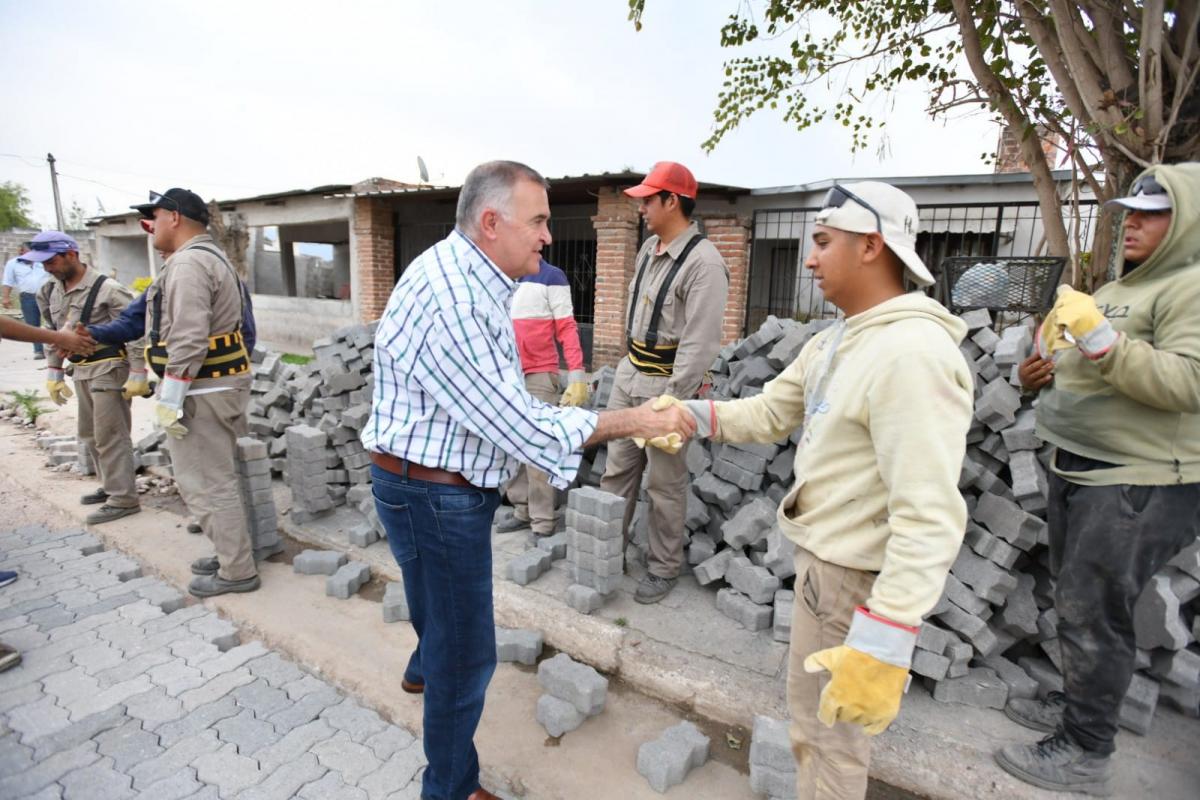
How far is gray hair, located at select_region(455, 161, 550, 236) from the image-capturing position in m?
2.05

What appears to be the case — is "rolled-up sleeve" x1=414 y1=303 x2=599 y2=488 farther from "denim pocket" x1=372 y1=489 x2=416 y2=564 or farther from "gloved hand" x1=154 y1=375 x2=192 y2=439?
"gloved hand" x1=154 y1=375 x2=192 y2=439

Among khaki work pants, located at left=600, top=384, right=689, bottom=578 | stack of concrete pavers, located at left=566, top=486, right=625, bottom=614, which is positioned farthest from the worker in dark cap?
khaki work pants, located at left=600, top=384, right=689, bottom=578

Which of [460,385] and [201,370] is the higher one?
[460,385]

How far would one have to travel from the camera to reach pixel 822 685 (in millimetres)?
1857

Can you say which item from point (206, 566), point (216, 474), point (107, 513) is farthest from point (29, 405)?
point (216, 474)

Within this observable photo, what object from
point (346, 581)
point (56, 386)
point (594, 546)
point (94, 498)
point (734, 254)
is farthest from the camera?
point (734, 254)

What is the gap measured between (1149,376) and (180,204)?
186 inches

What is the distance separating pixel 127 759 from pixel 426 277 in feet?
7.81

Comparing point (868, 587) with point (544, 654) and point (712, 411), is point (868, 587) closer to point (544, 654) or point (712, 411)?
point (712, 411)

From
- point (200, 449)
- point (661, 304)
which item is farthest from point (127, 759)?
point (661, 304)

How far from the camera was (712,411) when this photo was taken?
232 centimetres

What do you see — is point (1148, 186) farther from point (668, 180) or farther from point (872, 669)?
point (668, 180)

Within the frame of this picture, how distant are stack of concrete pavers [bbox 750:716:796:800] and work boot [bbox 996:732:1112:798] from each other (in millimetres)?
887

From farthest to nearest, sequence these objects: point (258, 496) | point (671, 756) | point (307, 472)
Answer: point (307, 472) → point (258, 496) → point (671, 756)
